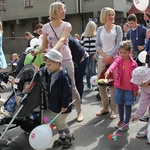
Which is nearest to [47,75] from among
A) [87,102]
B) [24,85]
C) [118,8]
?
[24,85]

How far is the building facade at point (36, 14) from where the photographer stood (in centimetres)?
2166

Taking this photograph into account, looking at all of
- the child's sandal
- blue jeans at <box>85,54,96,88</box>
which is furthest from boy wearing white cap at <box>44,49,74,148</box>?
blue jeans at <box>85,54,96,88</box>

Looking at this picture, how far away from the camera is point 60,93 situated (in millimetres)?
3396

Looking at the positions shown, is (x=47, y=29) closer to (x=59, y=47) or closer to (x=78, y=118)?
(x=59, y=47)

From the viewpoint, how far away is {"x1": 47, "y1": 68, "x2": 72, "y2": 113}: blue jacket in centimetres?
335

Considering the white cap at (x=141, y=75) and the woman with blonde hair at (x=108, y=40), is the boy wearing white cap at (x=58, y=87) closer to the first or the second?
the white cap at (x=141, y=75)

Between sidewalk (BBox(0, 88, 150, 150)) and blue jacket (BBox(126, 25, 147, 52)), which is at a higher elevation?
blue jacket (BBox(126, 25, 147, 52))

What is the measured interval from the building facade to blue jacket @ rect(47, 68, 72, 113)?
1700cm

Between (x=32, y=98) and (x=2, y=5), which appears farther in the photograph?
(x=2, y=5)

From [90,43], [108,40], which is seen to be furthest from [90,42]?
[108,40]

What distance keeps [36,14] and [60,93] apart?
21.7 m

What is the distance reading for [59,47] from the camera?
3.71 meters

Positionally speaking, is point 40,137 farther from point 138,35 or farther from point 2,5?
point 2,5

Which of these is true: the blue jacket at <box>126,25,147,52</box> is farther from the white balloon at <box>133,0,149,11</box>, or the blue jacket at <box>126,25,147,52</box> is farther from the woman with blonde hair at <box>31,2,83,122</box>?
the woman with blonde hair at <box>31,2,83,122</box>
